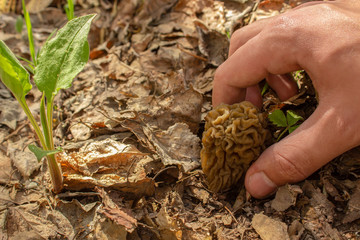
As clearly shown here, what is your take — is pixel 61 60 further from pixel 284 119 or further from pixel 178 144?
pixel 284 119

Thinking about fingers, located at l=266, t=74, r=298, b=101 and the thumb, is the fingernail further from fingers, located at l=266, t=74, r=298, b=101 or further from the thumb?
fingers, located at l=266, t=74, r=298, b=101

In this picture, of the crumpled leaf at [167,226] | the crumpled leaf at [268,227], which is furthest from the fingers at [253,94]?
the crumpled leaf at [167,226]

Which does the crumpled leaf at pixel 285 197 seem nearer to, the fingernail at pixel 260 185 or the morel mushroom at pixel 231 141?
the fingernail at pixel 260 185

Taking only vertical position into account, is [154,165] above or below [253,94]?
below

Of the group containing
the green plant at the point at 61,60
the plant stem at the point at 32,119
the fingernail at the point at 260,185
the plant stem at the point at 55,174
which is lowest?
the fingernail at the point at 260,185

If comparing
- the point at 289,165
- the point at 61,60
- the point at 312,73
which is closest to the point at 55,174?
the point at 61,60

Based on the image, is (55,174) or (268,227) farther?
(55,174)

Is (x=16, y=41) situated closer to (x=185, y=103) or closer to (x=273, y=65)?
(x=185, y=103)
